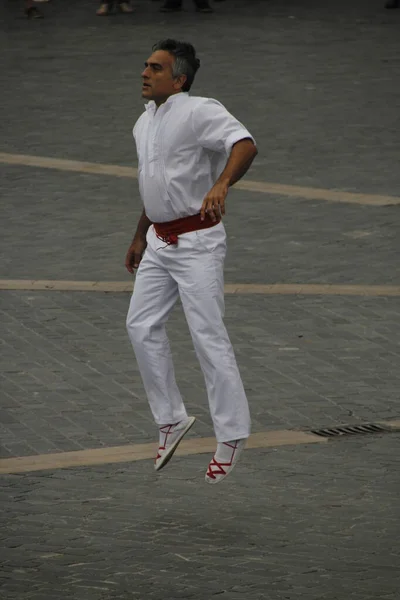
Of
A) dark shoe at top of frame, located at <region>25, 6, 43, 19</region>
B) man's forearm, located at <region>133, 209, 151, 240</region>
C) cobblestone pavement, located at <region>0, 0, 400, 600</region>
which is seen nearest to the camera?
cobblestone pavement, located at <region>0, 0, 400, 600</region>

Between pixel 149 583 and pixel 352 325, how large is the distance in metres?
4.54

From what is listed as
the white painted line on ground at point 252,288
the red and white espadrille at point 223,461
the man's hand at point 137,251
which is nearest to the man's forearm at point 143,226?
the man's hand at point 137,251

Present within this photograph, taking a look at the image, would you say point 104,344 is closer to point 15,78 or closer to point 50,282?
point 50,282

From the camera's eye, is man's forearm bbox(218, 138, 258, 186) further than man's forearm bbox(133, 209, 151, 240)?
No

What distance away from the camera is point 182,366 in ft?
32.1

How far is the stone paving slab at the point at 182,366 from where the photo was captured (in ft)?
28.5

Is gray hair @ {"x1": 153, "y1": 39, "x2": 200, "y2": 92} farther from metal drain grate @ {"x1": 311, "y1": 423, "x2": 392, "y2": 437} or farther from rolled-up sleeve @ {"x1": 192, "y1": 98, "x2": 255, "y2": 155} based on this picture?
metal drain grate @ {"x1": 311, "y1": 423, "x2": 392, "y2": 437}

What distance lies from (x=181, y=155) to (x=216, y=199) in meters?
0.45

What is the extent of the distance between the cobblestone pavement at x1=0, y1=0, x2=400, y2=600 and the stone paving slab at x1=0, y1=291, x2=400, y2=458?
0.06 feet

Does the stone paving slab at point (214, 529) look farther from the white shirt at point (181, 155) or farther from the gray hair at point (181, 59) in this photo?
the gray hair at point (181, 59)

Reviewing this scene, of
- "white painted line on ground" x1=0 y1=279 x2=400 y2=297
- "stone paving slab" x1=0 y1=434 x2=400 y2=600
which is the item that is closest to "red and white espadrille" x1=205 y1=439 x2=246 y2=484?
"stone paving slab" x1=0 y1=434 x2=400 y2=600

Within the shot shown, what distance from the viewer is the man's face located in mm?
7309

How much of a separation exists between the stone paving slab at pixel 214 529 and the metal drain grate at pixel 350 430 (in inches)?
4.6

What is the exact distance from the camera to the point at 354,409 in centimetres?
891
